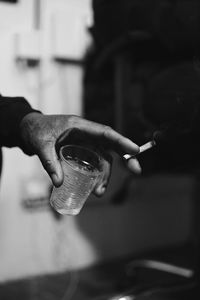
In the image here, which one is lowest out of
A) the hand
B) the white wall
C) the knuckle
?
the white wall

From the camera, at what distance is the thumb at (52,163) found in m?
0.67

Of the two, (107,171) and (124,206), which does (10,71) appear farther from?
(107,171)

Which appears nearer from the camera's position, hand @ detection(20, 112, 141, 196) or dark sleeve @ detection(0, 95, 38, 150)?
hand @ detection(20, 112, 141, 196)

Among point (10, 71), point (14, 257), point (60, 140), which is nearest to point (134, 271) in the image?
point (14, 257)

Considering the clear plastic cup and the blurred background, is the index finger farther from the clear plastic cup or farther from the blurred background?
the blurred background

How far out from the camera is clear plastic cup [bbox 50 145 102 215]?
0.74 metres

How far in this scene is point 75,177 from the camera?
75 centimetres

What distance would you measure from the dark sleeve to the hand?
0.05m

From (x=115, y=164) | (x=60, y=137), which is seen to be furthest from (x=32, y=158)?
(x=60, y=137)

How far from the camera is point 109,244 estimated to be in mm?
1790

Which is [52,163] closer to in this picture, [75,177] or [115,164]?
[75,177]

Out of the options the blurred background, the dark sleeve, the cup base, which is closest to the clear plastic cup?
the cup base

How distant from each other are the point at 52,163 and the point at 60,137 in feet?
0.17

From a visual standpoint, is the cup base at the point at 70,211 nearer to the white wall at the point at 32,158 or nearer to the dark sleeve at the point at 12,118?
the dark sleeve at the point at 12,118
